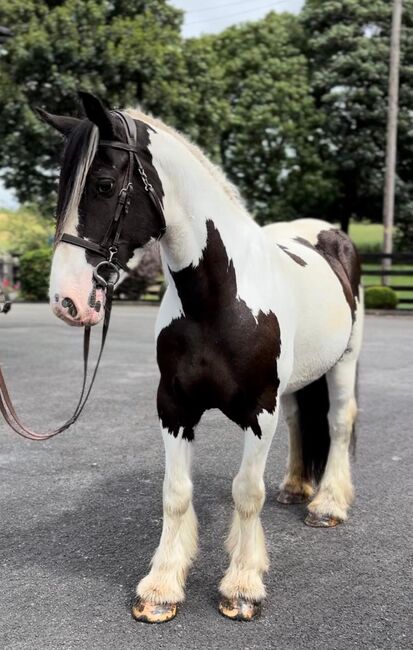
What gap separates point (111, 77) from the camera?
18266 mm

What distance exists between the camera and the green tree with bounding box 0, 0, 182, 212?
58.3 ft

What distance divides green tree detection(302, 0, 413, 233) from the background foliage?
5cm

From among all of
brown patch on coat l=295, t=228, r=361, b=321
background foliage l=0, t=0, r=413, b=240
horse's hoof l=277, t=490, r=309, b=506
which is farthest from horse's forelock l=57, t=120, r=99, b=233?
background foliage l=0, t=0, r=413, b=240

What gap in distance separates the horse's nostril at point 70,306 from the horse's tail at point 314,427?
6.58ft

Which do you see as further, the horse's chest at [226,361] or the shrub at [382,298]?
the shrub at [382,298]

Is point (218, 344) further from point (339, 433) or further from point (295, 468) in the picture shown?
point (295, 468)

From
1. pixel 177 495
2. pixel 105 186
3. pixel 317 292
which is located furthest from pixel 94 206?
pixel 317 292

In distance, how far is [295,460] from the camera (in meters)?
3.74

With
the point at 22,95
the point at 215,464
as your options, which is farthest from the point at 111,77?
the point at 215,464

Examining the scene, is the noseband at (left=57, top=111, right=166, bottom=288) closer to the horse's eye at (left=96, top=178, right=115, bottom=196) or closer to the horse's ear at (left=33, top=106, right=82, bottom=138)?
the horse's eye at (left=96, top=178, right=115, bottom=196)

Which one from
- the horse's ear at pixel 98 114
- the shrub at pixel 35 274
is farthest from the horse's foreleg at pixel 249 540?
the shrub at pixel 35 274

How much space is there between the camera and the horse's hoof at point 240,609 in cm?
241

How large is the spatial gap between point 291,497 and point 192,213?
2.11 metres

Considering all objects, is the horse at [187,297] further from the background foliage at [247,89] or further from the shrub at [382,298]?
the background foliage at [247,89]
